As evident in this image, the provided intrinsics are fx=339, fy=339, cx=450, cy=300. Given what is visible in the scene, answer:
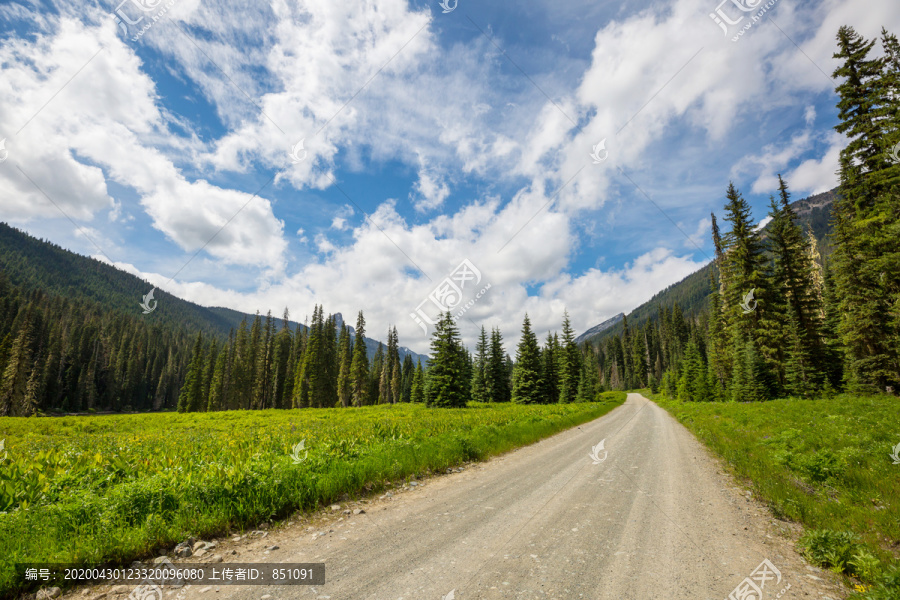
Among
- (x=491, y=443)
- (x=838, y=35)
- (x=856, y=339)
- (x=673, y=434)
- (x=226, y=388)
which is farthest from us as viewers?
(x=226, y=388)

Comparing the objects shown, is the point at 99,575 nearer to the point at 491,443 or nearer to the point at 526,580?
the point at 526,580

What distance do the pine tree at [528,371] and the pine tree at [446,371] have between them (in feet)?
33.2

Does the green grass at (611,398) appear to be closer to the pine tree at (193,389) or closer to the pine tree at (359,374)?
the pine tree at (359,374)

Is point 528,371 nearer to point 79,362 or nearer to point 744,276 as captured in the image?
point 744,276

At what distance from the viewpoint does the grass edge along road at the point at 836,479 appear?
4.65 m

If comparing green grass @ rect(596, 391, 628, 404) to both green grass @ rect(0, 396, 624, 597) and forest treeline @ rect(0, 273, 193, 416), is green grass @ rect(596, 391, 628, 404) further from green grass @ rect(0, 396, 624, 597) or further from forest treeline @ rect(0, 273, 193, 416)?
forest treeline @ rect(0, 273, 193, 416)

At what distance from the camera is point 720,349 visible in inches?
1657

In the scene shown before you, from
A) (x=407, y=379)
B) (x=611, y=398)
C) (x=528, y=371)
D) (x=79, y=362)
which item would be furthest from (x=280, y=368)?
(x=611, y=398)

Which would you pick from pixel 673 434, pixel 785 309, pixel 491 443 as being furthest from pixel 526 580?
pixel 785 309

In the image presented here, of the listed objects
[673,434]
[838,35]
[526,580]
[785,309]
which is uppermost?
[838,35]

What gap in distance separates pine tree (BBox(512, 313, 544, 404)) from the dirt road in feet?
133

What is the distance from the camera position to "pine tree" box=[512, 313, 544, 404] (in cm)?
4881

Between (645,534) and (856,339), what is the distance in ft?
99.8

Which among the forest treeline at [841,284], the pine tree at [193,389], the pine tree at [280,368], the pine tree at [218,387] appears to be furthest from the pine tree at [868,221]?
the pine tree at [193,389]
